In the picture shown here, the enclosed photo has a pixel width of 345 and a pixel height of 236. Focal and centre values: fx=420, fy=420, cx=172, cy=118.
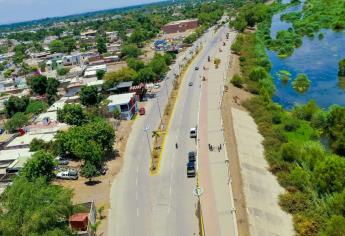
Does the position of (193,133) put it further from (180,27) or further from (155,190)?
(180,27)

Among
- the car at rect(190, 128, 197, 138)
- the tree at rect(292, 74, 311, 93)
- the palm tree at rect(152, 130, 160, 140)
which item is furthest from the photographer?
the tree at rect(292, 74, 311, 93)

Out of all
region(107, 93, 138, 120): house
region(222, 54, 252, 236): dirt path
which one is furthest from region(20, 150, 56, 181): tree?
region(107, 93, 138, 120): house

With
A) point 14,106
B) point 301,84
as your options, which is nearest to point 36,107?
point 14,106

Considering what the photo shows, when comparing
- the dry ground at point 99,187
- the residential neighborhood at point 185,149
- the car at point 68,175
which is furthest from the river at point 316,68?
the car at point 68,175

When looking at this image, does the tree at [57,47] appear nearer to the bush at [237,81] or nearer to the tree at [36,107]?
the tree at [36,107]

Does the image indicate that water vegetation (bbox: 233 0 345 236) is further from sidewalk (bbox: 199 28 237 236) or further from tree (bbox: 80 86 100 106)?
tree (bbox: 80 86 100 106)

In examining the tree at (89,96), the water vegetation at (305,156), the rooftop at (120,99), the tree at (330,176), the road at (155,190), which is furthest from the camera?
the tree at (89,96)
